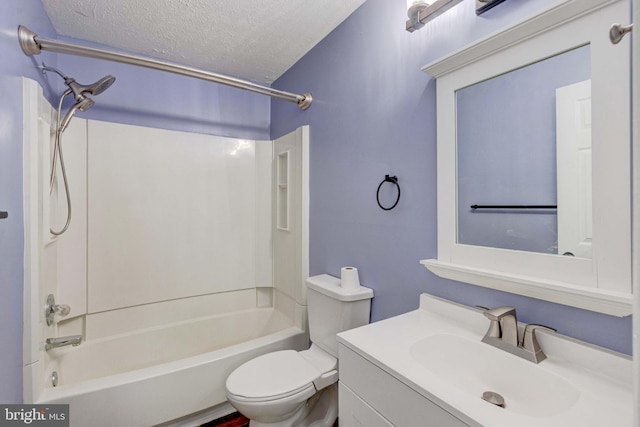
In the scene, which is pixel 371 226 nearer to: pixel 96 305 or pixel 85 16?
pixel 96 305

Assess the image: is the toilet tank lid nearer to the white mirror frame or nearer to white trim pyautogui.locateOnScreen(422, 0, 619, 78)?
the white mirror frame

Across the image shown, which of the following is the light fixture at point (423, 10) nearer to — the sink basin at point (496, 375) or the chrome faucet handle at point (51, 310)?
the sink basin at point (496, 375)

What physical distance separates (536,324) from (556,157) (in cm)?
54

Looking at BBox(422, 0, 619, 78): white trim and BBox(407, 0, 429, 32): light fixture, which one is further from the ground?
BBox(407, 0, 429, 32): light fixture

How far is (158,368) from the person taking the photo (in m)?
1.56

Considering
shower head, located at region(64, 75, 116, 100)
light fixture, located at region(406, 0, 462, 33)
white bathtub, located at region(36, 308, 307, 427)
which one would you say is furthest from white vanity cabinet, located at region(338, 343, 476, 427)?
shower head, located at region(64, 75, 116, 100)

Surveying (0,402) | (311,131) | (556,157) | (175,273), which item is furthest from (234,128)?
(556,157)

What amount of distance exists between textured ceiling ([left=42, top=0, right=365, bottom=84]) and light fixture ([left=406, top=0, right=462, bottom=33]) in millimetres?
552

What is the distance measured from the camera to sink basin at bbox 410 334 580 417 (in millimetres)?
803

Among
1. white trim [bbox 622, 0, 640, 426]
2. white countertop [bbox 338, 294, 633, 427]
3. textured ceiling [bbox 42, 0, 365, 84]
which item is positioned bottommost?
white countertop [bbox 338, 294, 633, 427]

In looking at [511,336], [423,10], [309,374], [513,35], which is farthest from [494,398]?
[423,10]

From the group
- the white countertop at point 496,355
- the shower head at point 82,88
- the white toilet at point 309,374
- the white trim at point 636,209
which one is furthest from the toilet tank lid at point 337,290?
Answer: the shower head at point 82,88

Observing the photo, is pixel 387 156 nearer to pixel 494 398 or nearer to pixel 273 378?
pixel 494 398

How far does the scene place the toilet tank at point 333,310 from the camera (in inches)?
60.8
